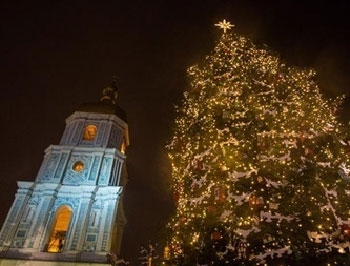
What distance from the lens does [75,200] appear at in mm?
22875

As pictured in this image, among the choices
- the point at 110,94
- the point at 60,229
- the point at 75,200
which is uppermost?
the point at 110,94

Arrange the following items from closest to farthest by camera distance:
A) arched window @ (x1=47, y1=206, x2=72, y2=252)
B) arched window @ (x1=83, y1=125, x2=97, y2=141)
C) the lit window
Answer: arched window @ (x1=47, y1=206, x2=72, y2=252), the lit window, arched window @ (x1=83, y1=125, x2=97, y2=141)

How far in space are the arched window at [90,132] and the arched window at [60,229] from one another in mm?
5921

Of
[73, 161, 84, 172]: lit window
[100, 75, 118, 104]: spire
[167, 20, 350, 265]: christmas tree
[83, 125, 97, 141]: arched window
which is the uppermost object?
[100, 75, 118, 104]: spire

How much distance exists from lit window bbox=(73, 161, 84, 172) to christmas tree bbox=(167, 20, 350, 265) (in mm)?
12137

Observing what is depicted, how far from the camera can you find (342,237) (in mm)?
9344

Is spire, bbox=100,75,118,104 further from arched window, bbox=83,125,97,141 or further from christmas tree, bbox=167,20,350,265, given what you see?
christmas tree, bbox=167,20,350,265

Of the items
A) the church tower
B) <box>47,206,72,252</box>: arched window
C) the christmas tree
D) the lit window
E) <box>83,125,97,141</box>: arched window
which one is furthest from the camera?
<box>83,125,97,141</box>: arched window

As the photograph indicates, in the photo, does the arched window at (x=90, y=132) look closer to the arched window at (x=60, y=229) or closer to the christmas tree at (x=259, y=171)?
the arched window at (x=60, y=229)

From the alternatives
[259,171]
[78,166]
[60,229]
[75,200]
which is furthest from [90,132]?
[259,171]

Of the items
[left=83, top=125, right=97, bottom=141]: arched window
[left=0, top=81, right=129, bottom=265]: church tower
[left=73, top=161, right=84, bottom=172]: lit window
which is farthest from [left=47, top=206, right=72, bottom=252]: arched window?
[left=83, top=125, right=97, bottom=141]: arched window

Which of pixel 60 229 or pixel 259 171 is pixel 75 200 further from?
pixel 259 171

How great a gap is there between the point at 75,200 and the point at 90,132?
247 inches

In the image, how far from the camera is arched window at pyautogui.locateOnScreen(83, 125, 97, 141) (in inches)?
1073
